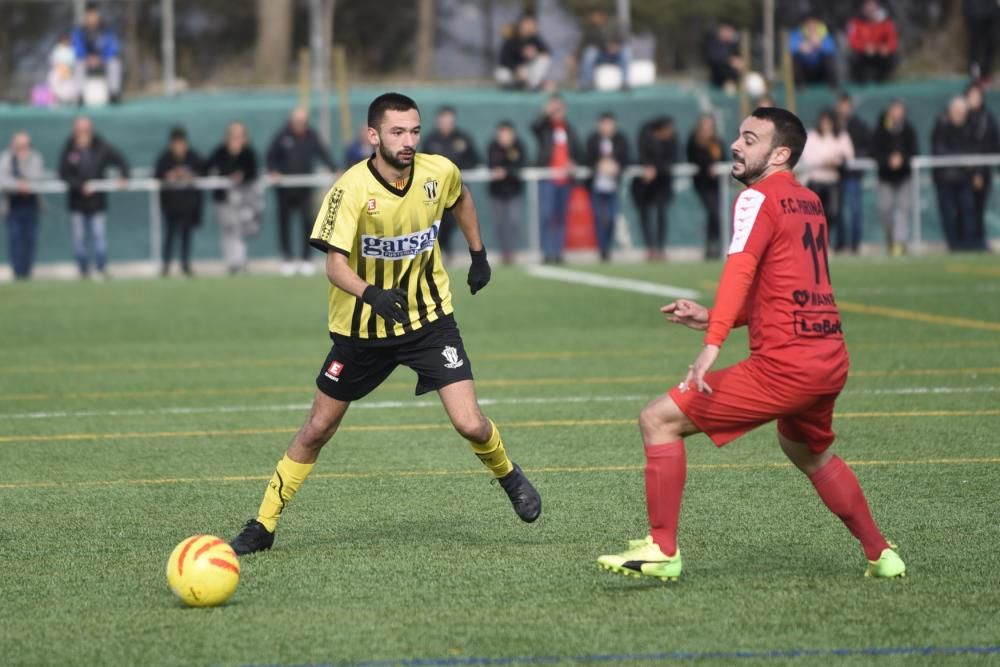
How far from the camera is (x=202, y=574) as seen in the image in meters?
6.30

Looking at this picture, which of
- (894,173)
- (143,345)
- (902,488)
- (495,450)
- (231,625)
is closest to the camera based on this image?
(231,625)

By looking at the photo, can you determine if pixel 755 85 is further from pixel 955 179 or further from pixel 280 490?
pixel 280 490

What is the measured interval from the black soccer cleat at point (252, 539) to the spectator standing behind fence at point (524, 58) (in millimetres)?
22403

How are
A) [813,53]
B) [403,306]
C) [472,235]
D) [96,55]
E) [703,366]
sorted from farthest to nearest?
[813,53]
[96,55]
[472,235]
[403,306]
[703,366]

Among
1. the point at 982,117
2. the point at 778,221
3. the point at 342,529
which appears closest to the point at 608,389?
the point at 342,529

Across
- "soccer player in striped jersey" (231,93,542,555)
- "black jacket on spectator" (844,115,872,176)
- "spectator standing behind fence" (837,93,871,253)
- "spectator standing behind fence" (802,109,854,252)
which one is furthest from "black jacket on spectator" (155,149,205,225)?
"soccer player in striped jersey" (231,93,542,555)

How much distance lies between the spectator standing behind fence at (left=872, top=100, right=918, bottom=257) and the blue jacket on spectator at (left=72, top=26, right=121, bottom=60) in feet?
38.4

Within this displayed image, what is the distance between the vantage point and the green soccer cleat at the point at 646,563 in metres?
6.48

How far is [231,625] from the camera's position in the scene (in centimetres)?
610

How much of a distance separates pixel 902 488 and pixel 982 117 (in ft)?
62.6

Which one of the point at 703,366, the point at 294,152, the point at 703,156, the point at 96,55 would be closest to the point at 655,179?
the point at 703,156

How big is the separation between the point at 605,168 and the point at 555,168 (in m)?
0.84

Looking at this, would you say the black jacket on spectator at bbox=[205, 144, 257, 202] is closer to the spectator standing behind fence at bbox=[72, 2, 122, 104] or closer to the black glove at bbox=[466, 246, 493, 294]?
the spectator standing behind fence at bbox=[72, 2, 122, 104]

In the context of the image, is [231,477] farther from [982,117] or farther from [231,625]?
[982,117]
